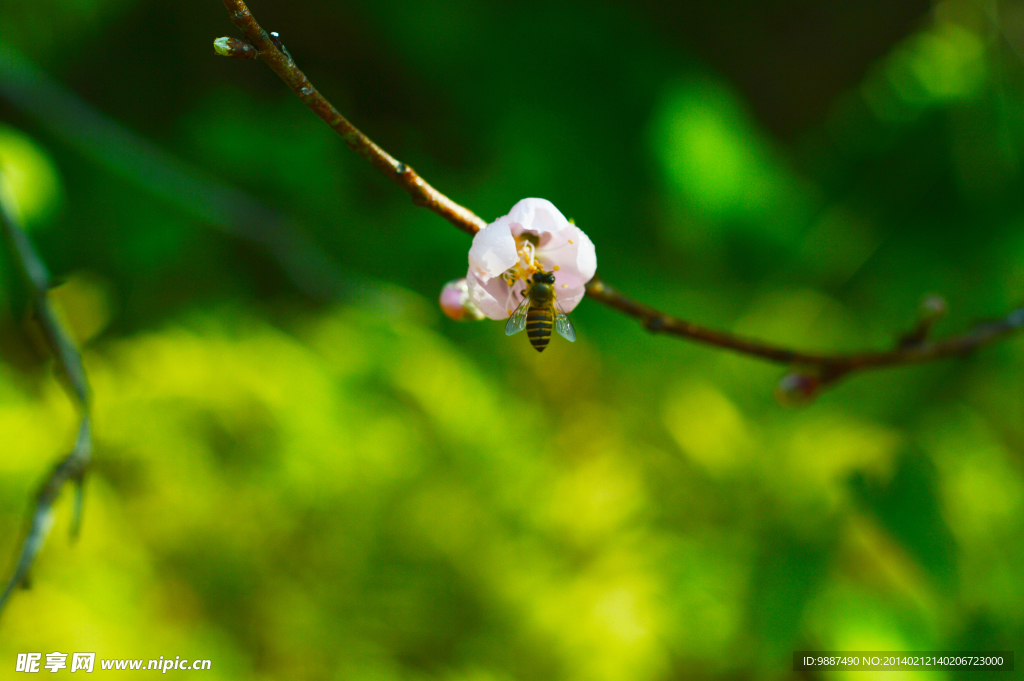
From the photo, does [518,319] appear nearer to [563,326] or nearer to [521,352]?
[563,326]

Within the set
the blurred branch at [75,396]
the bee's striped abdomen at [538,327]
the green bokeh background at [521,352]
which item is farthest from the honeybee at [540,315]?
the green bokeh background at [521,352]

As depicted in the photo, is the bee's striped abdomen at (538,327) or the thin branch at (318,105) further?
the bee's striped abdomen at (538,327)

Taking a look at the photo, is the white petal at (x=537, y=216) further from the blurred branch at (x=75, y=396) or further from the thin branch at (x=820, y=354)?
the blurred branch at (x=75, y=396)

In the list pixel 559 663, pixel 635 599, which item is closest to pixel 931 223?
pixel 635 599

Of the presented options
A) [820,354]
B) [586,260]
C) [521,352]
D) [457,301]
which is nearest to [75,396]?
[457,301]

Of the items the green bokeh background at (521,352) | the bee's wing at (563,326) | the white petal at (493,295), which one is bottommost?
the bee's wing at (563,326)

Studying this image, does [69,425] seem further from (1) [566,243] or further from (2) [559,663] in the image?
(1) [566,243]
